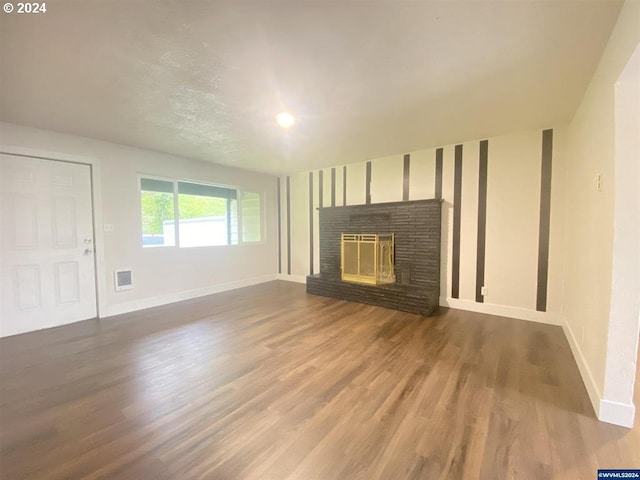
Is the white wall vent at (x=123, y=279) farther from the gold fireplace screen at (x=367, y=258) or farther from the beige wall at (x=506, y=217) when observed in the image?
the beige wall at (x=506, y=217)

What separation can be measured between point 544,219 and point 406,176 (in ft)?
5.98

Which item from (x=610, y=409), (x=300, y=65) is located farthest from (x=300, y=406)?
(x=300, y=65)

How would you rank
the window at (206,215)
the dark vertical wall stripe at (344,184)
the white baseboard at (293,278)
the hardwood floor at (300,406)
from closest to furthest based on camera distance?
the hardwood floor at (300,406) → the window at (206,215) → the dark vertical wall stripe at (344,184) → the white baseboard at (293,278)

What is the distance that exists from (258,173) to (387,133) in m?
3.14

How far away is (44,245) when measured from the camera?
10.3 ft

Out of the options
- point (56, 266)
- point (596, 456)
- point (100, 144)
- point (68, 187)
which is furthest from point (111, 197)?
point (596, 456)

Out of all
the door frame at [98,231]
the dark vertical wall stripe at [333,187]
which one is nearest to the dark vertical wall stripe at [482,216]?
the dark vertical wall stripe at [333,187]

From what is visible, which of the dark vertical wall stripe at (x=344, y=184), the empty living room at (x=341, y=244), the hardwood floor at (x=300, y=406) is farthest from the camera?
the dark vertical wall stripe at (x=344, y=184)

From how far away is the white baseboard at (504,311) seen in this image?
126 inches

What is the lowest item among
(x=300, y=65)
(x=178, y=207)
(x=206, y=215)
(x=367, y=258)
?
(x=367, y=258)

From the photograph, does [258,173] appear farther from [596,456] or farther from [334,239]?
[596,456]

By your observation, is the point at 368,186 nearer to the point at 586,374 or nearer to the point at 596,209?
the point at 596,209

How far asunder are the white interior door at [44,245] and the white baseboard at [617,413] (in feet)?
16.5

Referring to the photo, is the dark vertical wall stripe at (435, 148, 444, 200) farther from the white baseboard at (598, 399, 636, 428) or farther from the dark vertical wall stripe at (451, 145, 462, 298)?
the white baseboard at (598, 399, 636, 428)
